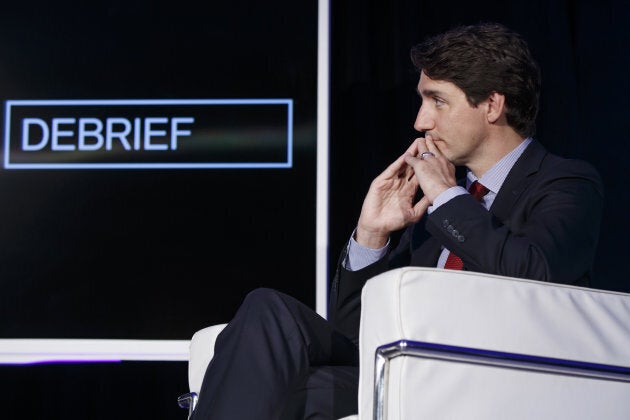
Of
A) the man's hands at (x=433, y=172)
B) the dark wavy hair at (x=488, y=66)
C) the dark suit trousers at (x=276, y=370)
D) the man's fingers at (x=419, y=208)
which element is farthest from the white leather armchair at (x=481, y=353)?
the dark wavy hair at (x=488, y=66)

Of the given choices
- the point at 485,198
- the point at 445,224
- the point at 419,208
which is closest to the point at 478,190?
the point at 485,198

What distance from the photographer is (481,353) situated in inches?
53.9

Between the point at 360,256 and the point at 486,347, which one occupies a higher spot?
the point at 360,256

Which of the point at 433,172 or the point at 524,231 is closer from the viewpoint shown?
the point at 524,231

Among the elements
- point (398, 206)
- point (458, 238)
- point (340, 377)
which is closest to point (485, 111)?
point (398, 206)

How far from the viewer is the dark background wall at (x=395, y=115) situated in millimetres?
3137

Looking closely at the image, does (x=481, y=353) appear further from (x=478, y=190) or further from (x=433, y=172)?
(x=478, y=190)

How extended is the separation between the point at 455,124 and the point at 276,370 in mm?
993

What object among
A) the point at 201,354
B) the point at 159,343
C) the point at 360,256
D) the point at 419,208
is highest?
the point at 419,208

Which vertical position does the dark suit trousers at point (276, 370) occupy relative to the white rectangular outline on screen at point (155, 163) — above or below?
below

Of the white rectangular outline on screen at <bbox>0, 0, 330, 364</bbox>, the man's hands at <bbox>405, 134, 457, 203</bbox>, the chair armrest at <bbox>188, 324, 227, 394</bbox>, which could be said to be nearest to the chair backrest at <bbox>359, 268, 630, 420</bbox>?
the man's hands at <bbox>405, 134, 457, 203</bbox>

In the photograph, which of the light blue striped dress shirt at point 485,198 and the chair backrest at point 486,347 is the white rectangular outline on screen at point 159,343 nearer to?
the light blue striped dress shirt at point 485,198

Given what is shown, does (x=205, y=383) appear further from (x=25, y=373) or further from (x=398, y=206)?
(x=25, y=373)

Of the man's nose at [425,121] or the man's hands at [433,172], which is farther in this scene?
the man's nose at [425,121]
